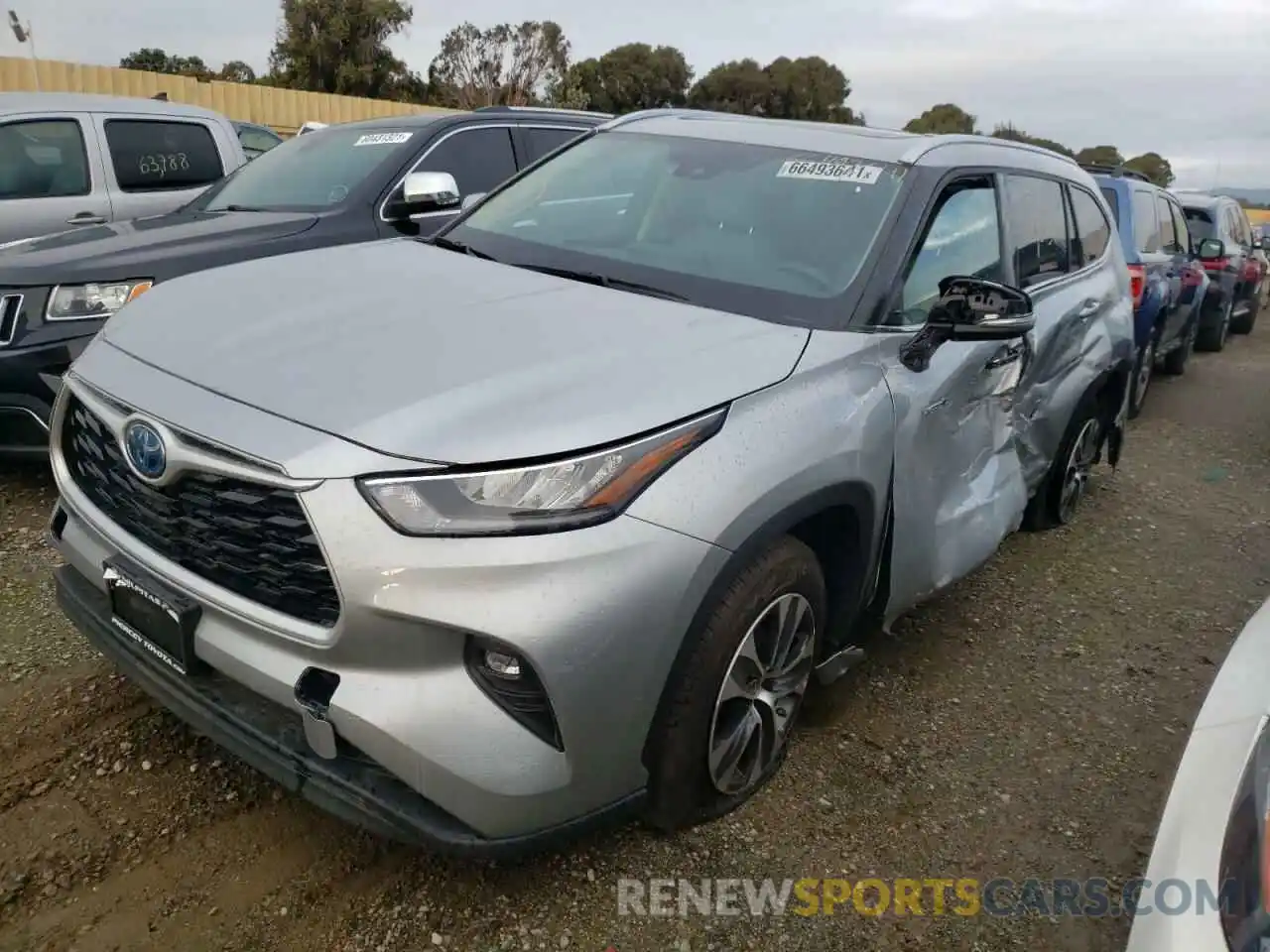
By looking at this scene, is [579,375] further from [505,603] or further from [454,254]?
[454,254]

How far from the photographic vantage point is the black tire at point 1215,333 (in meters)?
11.8

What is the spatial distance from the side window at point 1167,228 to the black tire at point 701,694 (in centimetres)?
727

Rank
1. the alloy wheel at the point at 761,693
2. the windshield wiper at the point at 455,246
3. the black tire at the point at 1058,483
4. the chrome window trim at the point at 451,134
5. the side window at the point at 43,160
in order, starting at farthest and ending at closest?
the side window at the point at 43,160 < the chrome window trim at the point at 451,134 < the black tire at the point at 1058,483 < the windshield wiper at the point at 455,246 < the alloy wheel at the point at 761,693

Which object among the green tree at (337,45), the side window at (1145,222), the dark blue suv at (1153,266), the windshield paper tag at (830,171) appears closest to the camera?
the windshield paper tag at (830,171)

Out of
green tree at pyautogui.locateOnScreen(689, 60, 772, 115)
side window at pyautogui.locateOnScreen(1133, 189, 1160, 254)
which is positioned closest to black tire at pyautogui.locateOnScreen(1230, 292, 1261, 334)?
side window at pyautogui.locateOnScreen(1133, 189, 1160, 254)

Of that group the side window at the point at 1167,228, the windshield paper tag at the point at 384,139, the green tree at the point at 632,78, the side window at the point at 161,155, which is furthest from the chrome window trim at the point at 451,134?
the green tree at the point at 632,78

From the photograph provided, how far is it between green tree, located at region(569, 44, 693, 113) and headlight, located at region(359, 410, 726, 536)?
48644 millimetres

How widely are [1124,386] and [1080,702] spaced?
2.10 meters

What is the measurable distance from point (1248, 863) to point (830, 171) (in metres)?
2.37

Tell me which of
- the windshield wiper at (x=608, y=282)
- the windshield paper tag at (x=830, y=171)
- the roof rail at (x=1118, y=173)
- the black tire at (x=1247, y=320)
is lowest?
the black tire at (x=1247, y=320)

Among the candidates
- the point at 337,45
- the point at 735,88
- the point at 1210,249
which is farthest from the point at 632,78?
the point at 1210,249

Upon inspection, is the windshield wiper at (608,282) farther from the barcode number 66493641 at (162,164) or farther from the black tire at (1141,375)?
the black tire at (1141,375)

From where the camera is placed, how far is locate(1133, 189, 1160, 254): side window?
295 inches

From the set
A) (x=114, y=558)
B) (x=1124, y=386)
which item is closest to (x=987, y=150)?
(x=1124, y=386)
